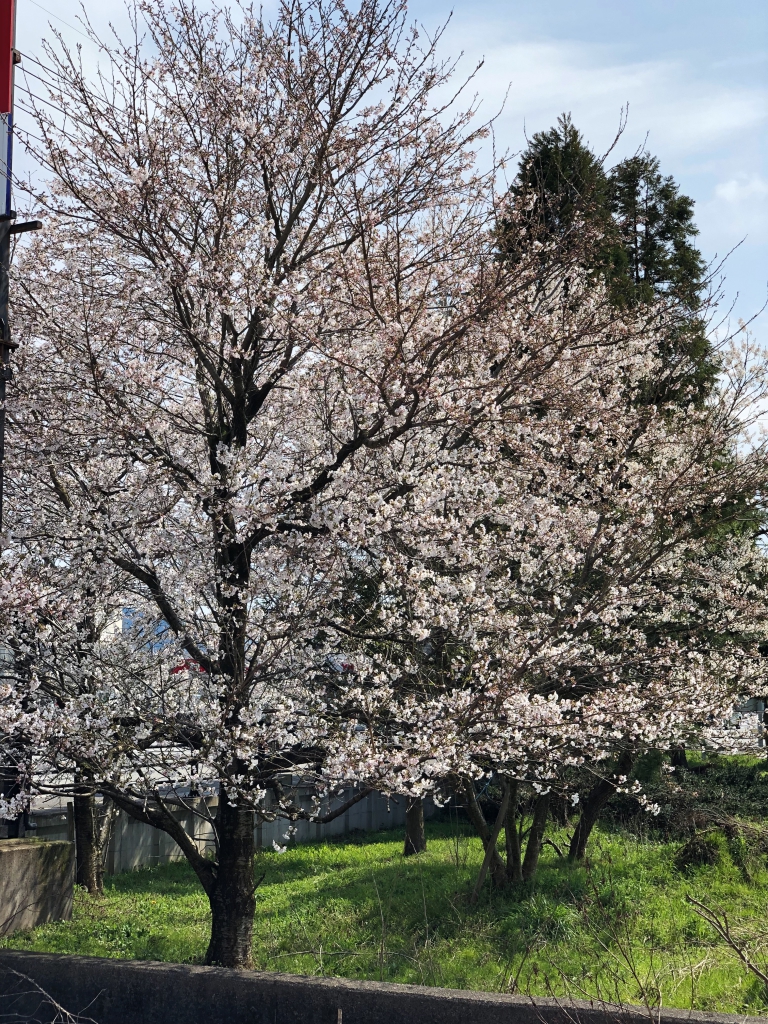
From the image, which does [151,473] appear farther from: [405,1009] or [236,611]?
[405,1009]

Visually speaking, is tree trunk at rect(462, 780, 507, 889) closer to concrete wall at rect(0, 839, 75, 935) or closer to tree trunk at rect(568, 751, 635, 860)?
tree trunk at rect(568, 751, 635, 860)

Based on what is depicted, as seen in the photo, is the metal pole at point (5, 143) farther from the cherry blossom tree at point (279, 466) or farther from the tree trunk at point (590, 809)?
the tree trunk at point (590, 809)

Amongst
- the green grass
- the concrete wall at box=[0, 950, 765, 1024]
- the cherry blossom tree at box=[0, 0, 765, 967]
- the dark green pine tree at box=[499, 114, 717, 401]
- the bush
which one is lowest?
the green grass

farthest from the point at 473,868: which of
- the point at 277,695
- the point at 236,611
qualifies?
the point at 236,611

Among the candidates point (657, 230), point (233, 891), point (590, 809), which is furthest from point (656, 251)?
point (233, 891)

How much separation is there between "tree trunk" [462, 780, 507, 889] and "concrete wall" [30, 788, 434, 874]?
0.95 metres

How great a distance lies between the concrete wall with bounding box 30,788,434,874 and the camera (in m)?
12.3

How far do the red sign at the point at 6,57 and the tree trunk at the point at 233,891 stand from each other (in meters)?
5.22

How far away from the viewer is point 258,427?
A: 25.2 feet

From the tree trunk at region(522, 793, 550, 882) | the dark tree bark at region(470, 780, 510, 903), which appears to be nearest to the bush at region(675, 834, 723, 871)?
the tree trunk at region(522, 793, 550, 882)

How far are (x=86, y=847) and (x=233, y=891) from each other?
5082mm

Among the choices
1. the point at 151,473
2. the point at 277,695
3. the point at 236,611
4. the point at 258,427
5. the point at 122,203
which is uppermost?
the point at 122,203

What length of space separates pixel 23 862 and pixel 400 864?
19.4 ft

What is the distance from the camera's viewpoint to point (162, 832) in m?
14.6
